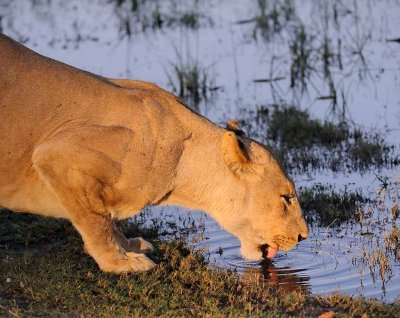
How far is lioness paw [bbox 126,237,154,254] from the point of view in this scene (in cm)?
855

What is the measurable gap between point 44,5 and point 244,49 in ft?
19.0

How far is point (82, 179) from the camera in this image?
7.48 m

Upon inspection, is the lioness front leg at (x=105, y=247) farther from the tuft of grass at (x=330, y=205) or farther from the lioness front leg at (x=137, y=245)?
the tuft of grass at (x=330, y=205)

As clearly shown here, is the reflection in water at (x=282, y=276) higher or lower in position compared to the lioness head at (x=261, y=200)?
lower

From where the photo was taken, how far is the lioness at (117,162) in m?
7.53

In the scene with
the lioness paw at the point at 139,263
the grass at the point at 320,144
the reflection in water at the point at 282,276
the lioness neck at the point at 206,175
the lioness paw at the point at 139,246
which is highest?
the lioness neck at the point at 206,175

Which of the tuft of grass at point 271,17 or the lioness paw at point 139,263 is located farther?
the tuft of grass at point 271,17

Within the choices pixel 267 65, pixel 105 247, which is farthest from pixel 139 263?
pixel 267 65

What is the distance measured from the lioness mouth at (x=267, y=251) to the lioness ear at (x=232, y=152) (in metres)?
0.65

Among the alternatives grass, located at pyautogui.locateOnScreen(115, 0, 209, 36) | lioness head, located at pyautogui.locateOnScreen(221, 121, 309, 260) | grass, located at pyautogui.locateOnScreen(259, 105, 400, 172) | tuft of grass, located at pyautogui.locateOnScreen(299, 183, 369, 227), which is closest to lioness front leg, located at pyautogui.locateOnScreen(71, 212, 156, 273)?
lioness head, located at pyautogui.locateOnScreen(221, 121, 309, 260)

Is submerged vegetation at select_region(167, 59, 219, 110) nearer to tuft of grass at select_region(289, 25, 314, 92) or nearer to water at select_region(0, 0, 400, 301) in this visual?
water at select_region(0, 0, 400, 301)

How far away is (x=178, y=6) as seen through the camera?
2042 cm

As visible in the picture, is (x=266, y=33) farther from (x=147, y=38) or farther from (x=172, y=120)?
(x=172, y=120)

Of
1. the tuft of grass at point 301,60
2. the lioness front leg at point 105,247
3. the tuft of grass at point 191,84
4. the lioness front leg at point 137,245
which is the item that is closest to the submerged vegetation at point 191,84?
the tuft of grass at point 191,84
